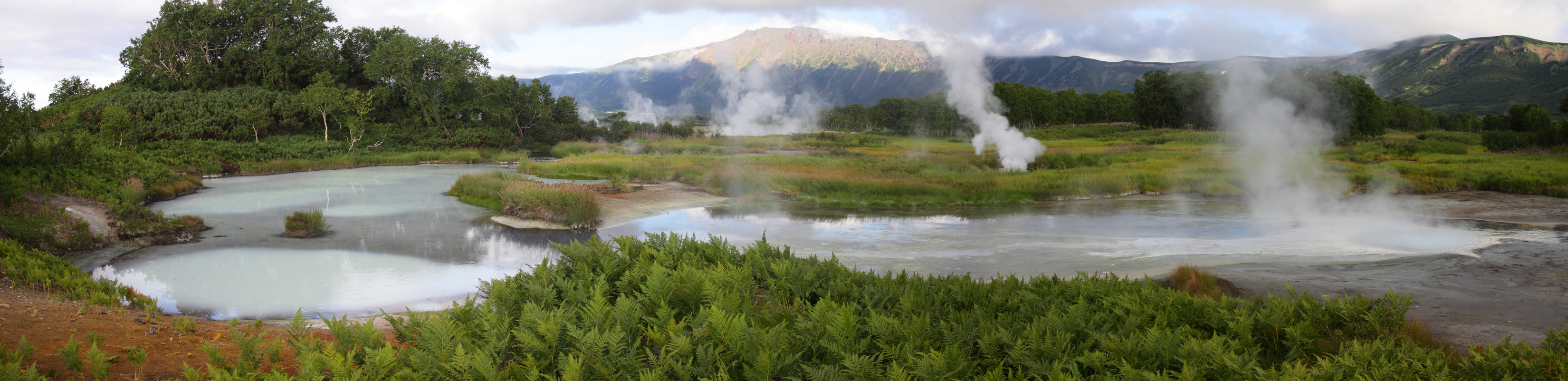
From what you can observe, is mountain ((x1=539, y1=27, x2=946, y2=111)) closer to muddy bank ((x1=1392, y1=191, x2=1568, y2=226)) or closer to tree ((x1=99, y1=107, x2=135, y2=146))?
muddy bank ((x1=1392, y1=191, x2=1568, y2=226))

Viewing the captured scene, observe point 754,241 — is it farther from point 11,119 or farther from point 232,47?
point 232,47

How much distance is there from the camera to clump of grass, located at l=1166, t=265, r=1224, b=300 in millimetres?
5496

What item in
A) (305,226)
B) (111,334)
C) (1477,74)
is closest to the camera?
(111,334)

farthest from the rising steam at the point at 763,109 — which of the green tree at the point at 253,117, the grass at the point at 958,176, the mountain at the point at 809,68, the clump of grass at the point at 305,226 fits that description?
the green tree at the point at 253,117

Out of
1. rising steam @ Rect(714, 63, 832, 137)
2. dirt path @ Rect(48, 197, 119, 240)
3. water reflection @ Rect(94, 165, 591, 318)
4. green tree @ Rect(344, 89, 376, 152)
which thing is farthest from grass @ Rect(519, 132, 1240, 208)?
green tree @ Rect(344, 89, 376, 152)

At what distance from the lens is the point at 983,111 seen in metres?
18.0

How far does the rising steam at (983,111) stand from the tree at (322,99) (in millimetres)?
34006

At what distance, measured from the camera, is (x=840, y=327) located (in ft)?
8.12

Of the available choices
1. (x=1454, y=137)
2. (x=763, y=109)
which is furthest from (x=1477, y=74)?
(x=763, y=109)

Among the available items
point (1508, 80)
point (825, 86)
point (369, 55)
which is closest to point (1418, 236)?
point (1508, 80)

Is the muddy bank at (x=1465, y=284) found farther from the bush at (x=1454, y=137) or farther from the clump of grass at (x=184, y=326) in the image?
the bush at (x=1454, y=137)

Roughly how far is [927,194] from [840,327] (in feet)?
44.4

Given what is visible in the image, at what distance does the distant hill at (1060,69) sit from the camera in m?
18.2

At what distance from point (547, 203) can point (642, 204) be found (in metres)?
2.75
